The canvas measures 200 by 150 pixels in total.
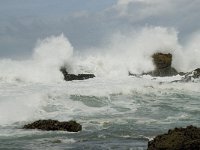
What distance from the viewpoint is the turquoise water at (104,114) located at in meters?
12.1

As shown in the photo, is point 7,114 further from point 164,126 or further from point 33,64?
point 33,64

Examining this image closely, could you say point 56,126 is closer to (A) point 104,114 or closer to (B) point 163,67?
(A) point 104,114

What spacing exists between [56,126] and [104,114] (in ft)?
12.0

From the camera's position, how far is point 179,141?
9602 millimetres

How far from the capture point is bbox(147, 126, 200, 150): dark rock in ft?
30.9

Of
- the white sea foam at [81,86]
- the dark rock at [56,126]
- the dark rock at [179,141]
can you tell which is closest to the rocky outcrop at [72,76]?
the white sea foam at [81,86]

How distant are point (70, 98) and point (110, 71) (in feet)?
62.7

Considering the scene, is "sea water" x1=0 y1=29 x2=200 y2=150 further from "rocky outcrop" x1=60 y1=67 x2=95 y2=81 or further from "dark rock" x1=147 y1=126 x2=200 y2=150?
"rocky outcrop" x1=60 y1=67 x2=95 y2=81

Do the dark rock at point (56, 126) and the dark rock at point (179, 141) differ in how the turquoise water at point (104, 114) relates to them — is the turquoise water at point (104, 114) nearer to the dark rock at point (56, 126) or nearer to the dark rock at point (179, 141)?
the dark rock at point (56, 126)

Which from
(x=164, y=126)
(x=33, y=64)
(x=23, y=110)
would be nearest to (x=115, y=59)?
(x=33, y=64)

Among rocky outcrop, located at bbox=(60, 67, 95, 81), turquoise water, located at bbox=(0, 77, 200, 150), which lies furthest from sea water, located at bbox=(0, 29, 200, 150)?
rocky outcrop, located at bbox=(60, 67, 95, 81)

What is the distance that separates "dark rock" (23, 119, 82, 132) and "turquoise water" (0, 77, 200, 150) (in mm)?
245

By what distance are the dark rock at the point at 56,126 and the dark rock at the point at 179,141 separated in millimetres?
3872

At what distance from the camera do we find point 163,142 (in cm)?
970
